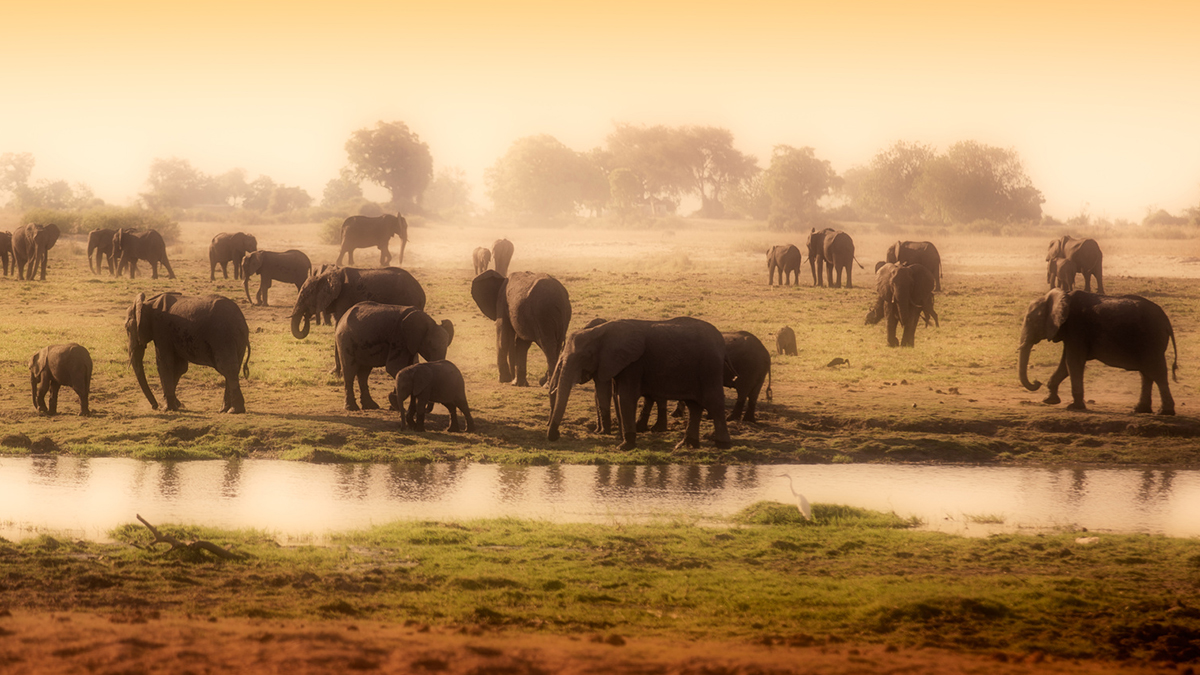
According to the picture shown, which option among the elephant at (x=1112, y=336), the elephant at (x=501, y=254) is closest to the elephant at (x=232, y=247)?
the elephant at (x=501, y=254)

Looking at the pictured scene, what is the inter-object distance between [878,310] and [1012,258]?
2328cm

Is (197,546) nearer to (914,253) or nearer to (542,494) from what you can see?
(542,494)

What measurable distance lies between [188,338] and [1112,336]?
12551mm

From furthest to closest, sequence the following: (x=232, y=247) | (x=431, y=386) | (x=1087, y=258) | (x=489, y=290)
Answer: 1. (x=232, y=247)
2. (x=1087, y=258)
3. (x=489, y=290)
4. (x=431, y=386)

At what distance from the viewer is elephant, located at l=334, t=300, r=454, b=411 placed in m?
15.3

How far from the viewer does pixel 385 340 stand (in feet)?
50.4

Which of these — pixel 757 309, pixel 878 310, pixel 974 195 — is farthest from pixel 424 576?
pixel 974 195

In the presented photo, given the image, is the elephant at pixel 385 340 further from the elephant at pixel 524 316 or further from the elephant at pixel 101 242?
the elephant at pixel 101 242

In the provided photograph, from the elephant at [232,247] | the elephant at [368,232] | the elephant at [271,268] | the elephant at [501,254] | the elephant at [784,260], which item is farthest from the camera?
the elephant at [368,232]

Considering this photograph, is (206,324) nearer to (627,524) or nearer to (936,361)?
(627,524)

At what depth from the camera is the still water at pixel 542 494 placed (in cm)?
1029

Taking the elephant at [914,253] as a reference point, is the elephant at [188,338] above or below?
below

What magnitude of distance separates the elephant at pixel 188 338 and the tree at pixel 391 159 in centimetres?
8295

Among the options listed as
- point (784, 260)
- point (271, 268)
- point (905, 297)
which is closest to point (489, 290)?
point (905, 297)
